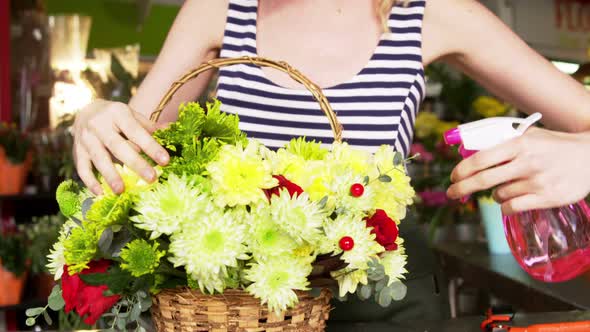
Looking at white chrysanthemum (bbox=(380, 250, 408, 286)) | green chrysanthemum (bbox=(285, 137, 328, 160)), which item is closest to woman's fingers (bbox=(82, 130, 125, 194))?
green chrysanthemum (bbox=(285, 137, 328, 160))

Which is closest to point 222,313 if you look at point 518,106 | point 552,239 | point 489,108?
point 552,239

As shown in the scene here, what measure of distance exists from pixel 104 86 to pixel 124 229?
7.87 feet

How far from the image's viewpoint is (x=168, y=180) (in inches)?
30.6

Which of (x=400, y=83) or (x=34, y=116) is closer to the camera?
(x=400, y=83)

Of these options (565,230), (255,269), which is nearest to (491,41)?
(565,230)

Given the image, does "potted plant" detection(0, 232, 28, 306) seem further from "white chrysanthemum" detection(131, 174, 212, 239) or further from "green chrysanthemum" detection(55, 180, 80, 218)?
"white chrysanthemum" detection(131, 174, 212, 239)

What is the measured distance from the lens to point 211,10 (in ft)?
4.66

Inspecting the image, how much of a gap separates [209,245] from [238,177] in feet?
0.27

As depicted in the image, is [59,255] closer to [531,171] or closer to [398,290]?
[398,290]

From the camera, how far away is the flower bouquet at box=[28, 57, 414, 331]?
2.50 feet

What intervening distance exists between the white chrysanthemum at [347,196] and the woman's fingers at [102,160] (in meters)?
0.25

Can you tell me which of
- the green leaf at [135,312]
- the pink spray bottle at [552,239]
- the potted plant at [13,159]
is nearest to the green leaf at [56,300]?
the green leaf at [135,312]

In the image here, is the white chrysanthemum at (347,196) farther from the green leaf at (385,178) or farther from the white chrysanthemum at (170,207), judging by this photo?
the white chrysanthemum at (170,207)

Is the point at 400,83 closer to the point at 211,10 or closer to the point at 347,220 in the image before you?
the point at 211,10
